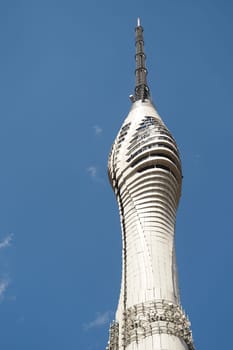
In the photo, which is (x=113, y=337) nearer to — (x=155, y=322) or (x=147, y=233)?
(x=155, y=322)

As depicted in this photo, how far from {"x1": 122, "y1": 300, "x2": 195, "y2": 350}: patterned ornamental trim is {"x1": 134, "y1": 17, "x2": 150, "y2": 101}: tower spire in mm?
29324

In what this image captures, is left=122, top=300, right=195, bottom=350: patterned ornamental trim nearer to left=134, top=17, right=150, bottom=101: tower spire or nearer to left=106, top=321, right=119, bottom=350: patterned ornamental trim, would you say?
left=106, top=321, right=119, bottom=350: patterned ornamental trim

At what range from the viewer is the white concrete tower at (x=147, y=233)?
4622 centimetres

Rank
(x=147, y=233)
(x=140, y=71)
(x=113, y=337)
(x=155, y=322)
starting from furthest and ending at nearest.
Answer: (x=140, y=71) → (x=147, y=233) → (x=113, y=337) → (x=155, y=322)

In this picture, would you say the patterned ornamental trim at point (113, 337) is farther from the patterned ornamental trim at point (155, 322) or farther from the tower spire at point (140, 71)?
the tower spire at point (140, 71)

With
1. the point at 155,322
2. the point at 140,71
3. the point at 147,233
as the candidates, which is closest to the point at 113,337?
the point at 155,322

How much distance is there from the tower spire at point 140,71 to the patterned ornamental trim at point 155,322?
96.2 ft

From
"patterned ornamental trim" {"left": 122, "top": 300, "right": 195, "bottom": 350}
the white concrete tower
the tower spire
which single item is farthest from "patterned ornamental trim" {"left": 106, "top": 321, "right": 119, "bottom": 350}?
the tower spire

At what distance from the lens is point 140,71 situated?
73.9 meters

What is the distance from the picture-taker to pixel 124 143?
61.1 metres

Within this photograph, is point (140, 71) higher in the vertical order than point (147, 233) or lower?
higher

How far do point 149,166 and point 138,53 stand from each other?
24300 mm

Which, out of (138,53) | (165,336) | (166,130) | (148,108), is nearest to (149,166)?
(166,130)

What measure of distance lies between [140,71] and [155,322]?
122ft
